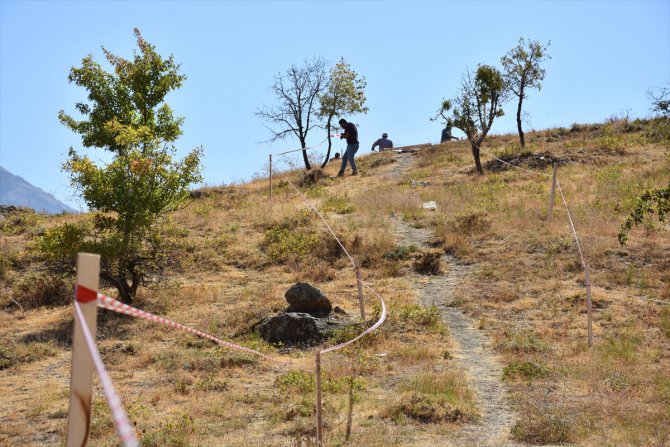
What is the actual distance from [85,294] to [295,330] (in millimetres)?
8995

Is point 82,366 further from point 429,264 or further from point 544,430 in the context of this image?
point 429,264

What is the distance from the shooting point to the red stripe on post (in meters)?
4.11

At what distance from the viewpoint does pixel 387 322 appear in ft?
43.7

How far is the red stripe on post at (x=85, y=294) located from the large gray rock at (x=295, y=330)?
348 inches

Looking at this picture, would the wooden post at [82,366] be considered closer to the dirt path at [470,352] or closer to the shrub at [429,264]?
the dirt path at [470,352]

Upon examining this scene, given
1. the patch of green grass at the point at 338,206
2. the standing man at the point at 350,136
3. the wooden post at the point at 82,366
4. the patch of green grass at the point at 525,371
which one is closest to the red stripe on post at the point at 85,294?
the wooden post at the point at 82,366

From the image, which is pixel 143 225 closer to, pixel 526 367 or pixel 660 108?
pixel 526 367

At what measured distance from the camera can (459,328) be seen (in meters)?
13.5

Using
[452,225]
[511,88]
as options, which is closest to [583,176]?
[452,225]

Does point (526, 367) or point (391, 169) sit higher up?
point (391, 169)

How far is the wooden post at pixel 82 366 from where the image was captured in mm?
4070

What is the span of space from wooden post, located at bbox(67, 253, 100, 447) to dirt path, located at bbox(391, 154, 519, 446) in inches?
190

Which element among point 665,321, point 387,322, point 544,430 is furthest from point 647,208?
point 544,430

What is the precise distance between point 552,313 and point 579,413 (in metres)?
5.42
